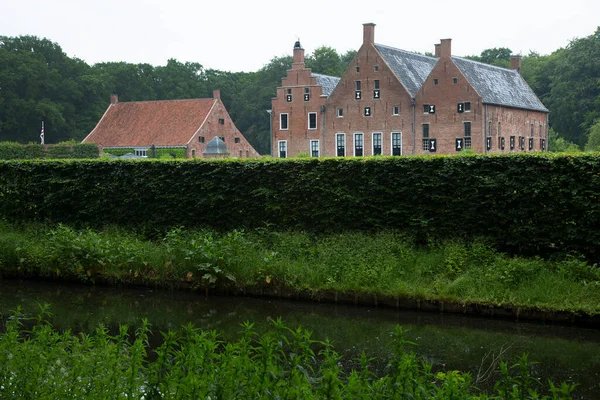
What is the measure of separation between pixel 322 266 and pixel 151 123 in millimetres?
55167

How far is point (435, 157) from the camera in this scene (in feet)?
44.1

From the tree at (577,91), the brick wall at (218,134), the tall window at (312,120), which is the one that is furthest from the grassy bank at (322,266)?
the tree at (577,91)

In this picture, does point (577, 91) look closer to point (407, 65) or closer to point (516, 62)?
point (516, 62)

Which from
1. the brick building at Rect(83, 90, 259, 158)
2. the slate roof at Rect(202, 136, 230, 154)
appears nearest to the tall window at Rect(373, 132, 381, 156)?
the slate roof at Rect(202, 136, 230, 154)

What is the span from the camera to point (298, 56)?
55.6 metres

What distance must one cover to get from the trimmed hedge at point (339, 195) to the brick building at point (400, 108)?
3681 cm

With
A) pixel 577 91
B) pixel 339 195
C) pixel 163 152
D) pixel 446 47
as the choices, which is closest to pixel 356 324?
pixel 339 195

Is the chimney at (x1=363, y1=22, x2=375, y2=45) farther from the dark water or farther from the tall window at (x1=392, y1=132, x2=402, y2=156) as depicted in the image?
the dark water

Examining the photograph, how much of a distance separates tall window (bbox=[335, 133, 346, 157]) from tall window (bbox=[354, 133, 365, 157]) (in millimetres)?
918

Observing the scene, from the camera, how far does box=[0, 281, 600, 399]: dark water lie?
854 centimetres

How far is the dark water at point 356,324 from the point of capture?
854cm

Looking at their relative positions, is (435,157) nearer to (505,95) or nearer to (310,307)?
(310,307)

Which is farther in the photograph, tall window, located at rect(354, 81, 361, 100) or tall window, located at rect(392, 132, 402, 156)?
tall window, located at rect(354, 81, 361, 100)

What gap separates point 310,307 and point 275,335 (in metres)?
6.33
